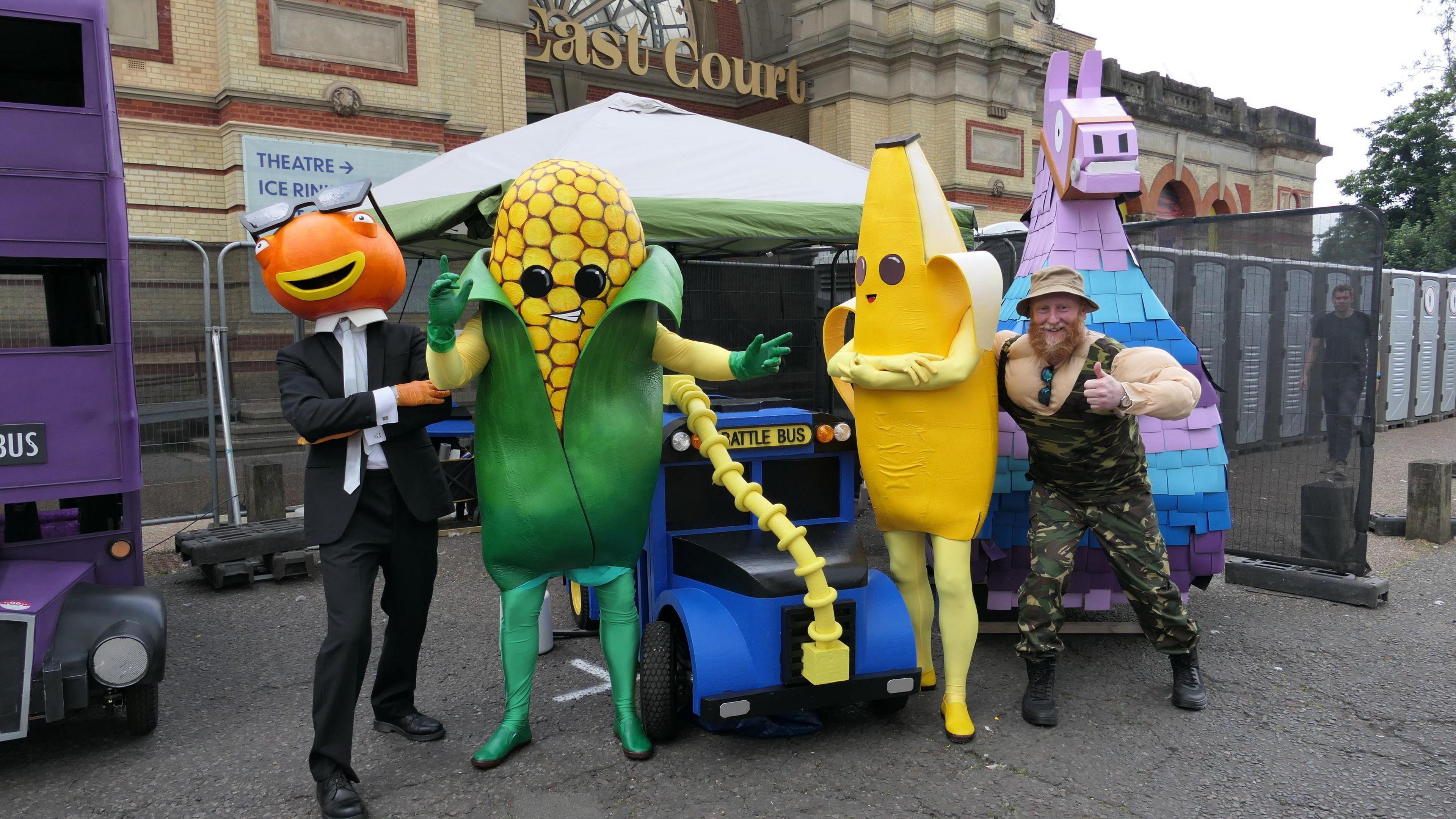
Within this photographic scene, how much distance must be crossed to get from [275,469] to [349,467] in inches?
160

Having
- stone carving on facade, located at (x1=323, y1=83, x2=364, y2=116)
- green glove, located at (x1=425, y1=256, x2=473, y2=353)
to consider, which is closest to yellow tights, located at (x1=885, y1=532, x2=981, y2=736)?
green glove, located at (x1=425, y1=256, x2=473, y2=353)

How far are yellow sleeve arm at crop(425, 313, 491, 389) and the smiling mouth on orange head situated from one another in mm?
371

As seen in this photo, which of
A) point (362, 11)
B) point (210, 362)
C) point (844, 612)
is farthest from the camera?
point (362, 11)

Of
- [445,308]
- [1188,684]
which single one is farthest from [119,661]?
[1188,684]

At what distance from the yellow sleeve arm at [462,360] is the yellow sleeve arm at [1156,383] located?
2.31 metres

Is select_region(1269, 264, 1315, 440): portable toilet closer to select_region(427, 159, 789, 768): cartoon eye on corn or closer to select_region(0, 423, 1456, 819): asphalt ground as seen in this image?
select_region(0, 423, 1456, 819): asphalt ground

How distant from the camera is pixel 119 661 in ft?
11.5

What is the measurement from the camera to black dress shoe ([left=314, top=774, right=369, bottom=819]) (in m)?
3.11

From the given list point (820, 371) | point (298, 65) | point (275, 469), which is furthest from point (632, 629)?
point (298, 65)

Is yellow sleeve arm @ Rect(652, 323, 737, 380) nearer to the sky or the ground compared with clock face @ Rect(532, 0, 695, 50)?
nearer to the ground

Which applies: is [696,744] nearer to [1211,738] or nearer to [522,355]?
[522,355]

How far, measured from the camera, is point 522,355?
3.30 meters

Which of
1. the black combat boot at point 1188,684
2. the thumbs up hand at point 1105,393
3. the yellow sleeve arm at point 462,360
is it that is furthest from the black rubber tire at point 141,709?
the black combat boot at point 1188,684

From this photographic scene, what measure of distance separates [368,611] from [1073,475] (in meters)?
2.69
